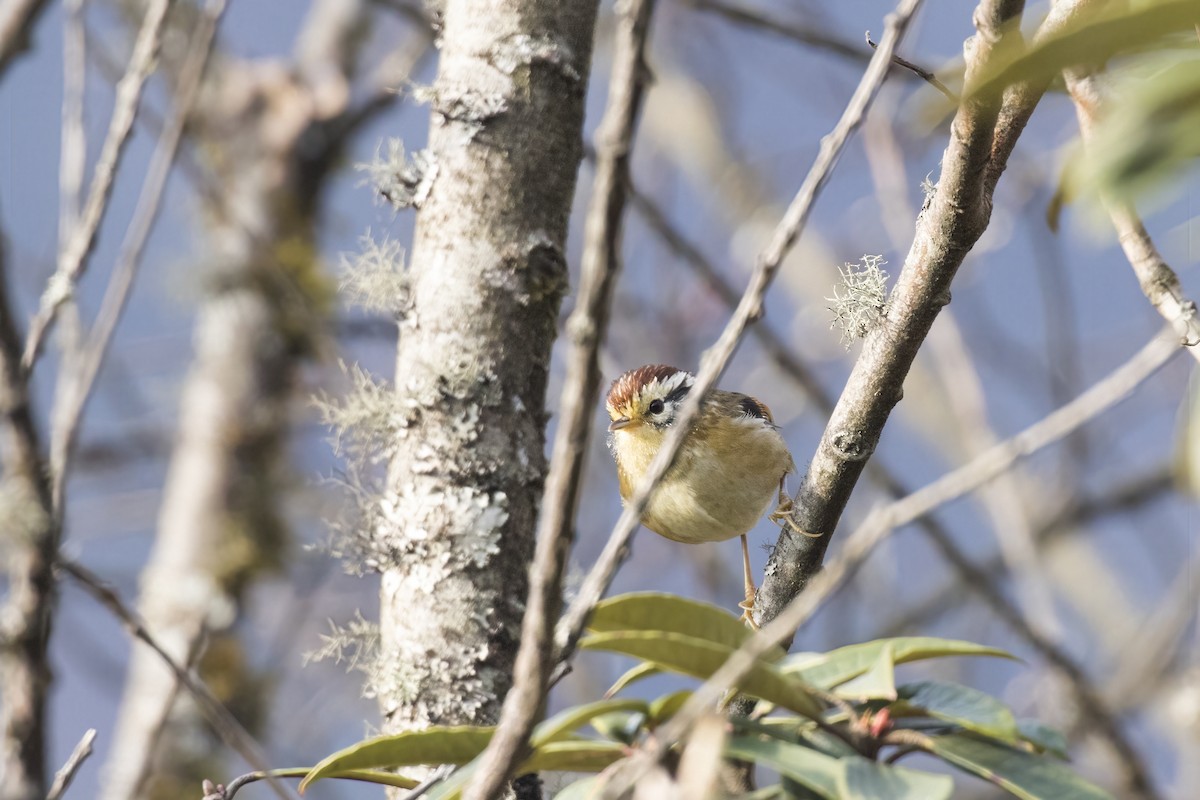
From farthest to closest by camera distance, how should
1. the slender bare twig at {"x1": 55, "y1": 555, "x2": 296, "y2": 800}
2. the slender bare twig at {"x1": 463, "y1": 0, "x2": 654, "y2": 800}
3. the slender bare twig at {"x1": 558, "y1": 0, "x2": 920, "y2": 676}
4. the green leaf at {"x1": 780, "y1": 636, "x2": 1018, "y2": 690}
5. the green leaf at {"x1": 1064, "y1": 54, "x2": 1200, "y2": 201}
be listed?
the slender bare twig at {"x1": 55, "y1": 555, "x2": 296, "y2": 800} < the green leaf at {"x1": 780, "y1": 636, "x2": 1018, "y2": 690} < the slender bare twig at {"x1": 558, "y1": 0, "x2": 920, "y2": 676} < the slender bare twig at {"x1": 463, "y1": 0, "x2": 654, "y2": 800} < the green leaf at {"x1": 1064, "y1": 54, "x2": 1200, "y2": 201}

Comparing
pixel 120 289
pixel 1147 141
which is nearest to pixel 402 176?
pixel 120 289

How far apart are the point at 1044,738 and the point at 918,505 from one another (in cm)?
42

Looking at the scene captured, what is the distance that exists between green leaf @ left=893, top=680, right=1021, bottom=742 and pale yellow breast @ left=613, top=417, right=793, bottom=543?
1770 millimetres

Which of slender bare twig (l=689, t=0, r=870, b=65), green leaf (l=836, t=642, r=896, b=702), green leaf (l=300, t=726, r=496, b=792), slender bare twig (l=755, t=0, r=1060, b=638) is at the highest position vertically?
slender bare twig (l=689, t=0, r=870, b=65)

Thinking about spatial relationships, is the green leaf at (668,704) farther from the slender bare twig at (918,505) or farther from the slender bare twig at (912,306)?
the slender bare twig at (912,306)

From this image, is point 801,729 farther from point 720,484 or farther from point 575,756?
point 720,484

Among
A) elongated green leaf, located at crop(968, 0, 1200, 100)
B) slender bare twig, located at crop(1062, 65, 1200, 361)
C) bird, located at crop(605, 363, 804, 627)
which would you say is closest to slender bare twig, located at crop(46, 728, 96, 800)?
elongated green leaf, located at crop(968, 0, 1200, 100)

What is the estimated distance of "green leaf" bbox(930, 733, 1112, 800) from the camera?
1041 mm

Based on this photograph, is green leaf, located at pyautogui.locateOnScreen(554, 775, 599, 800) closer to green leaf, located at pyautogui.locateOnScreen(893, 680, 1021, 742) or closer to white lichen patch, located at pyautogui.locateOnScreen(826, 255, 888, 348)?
green leaf, located at pyautogui.locateOnScreen(893, 680, 1021, 742)

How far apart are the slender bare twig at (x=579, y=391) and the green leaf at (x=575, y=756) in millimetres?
133

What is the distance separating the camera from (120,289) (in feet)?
5.58

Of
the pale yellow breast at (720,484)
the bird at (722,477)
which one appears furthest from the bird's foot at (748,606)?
the pale yellow breast at (720,484)

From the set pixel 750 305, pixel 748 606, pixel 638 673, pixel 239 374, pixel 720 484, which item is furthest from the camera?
pixel 239 374

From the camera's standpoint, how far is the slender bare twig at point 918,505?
2.80ft
